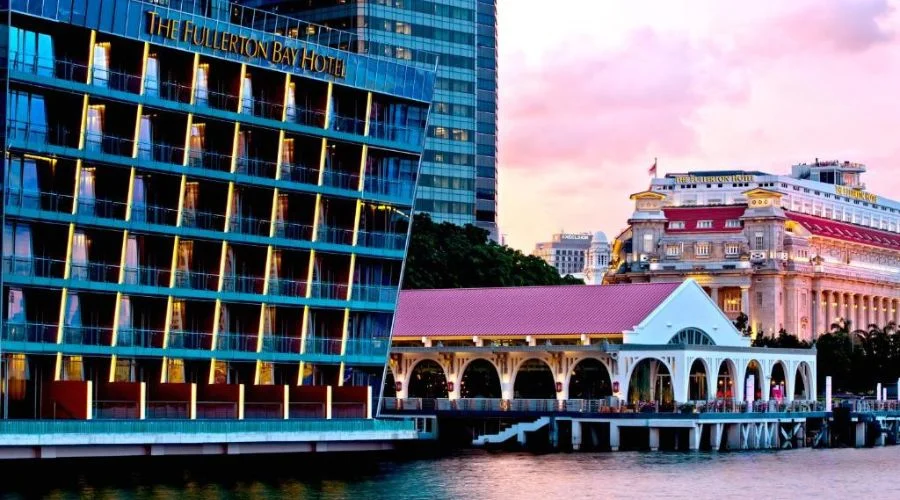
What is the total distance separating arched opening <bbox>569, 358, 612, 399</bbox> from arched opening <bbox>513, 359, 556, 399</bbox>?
159 centimetres

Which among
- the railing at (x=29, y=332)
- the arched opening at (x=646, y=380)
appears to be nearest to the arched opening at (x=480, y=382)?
the arched opening at (x=646, y=380)

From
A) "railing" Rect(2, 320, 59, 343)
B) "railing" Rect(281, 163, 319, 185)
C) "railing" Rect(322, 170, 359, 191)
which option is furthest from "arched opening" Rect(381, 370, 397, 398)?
"railing" Rect(2, 320, 59, 343)

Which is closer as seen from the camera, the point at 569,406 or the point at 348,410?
the point at 348,410

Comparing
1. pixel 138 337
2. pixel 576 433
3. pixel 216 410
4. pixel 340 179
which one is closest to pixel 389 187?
pixel 340 179

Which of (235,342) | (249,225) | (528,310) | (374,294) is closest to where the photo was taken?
(235,342)

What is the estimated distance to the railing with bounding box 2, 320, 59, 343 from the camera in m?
73.9

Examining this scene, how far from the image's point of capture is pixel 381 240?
89062 mm

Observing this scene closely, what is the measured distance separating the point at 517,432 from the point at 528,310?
10639 millimetres

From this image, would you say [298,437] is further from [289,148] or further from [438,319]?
[438,319]

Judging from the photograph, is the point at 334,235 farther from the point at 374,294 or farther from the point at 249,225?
the point at 249,225

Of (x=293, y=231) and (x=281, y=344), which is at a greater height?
(x=293, y=231)

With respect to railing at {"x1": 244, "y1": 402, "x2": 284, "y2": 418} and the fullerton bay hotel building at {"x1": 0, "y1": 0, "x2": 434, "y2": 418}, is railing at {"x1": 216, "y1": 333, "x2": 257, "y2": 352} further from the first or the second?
railing at {"x1": 244, "y1": 402, "x2": 284, "y2": 418}

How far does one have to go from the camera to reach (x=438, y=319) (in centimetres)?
12231

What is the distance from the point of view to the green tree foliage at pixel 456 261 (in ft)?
501
